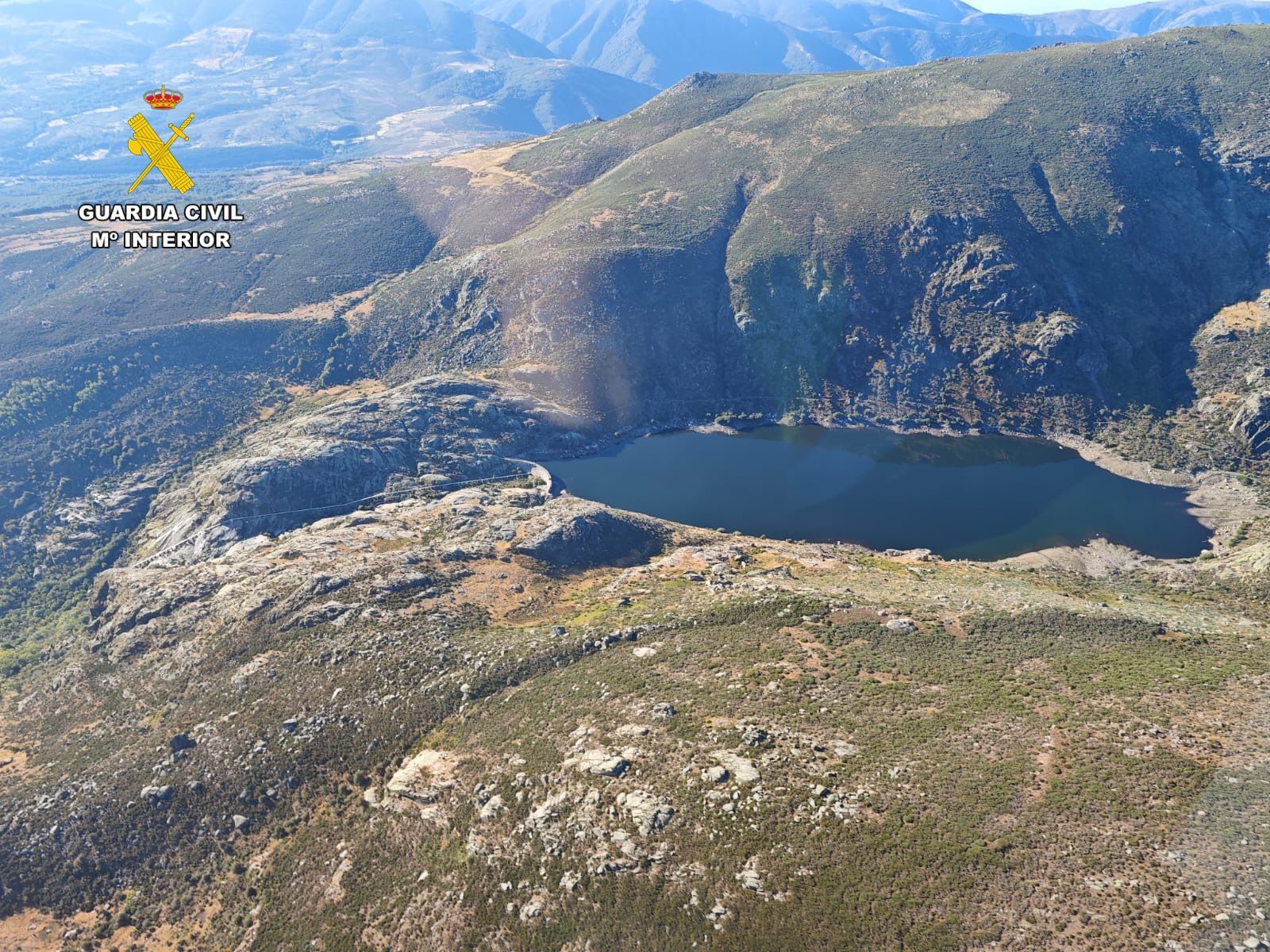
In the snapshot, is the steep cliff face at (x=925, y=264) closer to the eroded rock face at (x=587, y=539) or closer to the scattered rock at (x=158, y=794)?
the eroded rock face at (x=587, y=539)

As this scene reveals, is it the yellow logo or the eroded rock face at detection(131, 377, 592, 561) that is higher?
the yellow logo

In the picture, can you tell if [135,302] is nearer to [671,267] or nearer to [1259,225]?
[671,267]

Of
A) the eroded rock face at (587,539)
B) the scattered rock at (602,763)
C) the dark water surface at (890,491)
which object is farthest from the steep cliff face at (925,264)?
the scattered rock at (602,763)

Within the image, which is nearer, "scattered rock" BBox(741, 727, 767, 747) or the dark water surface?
"scattered rock" BBox(741, 727, 767, 747)

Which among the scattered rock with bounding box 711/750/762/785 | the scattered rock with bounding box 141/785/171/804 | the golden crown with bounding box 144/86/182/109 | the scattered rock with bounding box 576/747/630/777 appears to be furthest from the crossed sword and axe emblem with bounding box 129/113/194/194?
the scattered rock with bounding box 711/750/762/785

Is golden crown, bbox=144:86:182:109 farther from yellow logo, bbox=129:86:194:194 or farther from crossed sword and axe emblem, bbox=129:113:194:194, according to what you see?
crossed sword and axe emblem, bbox=129:113:194:194

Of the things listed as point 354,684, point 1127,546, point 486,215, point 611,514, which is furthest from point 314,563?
point 486,215
